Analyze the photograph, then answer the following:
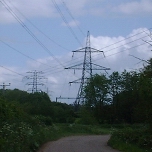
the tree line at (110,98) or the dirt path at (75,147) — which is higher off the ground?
the tree line at (110,98)

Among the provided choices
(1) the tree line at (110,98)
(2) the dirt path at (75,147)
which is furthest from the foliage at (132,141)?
(1) the tree line at (110,98)

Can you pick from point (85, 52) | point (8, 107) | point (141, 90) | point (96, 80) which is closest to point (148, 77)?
point (141, 90)

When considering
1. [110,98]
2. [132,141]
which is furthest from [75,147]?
[110,98]

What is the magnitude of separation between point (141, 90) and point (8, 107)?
543 inches

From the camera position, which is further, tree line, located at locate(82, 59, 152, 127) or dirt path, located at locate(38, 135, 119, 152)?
tree line, located at locate(82, 59, 152, 127)

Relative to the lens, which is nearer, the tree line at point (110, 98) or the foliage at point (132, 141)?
the foliage at point (132, 141)

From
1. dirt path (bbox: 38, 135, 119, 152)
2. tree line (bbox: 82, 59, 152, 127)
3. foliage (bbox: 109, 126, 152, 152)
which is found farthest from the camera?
tree line (bbox: 82, 59, 152, 127)

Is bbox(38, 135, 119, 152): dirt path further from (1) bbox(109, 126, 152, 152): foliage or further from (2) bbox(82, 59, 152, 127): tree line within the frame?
(2) bbox(82, 59, 152, 127): tree line

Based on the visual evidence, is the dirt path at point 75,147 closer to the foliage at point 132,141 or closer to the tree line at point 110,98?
the foliage at point 132,141

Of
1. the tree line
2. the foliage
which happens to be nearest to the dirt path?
the foliage

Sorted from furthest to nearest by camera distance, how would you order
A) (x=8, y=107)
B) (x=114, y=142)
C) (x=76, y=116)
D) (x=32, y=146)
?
(x=76, y=116) → (x=8, y=107) → (x=114, y=142) → (x=32, y=146)

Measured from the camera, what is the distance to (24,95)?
303 ft

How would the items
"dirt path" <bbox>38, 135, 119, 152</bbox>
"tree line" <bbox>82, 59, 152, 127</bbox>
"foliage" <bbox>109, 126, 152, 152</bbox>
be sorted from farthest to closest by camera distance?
"tree line" <bbox>82, 59, 152, 127</bbox> < "dirt path" <bbox>38, 135, 119, 152</bbox> < "foliage" <bbox>109, 126, 152, 152</bbox>

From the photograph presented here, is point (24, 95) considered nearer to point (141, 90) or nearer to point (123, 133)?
point (123, 133)
